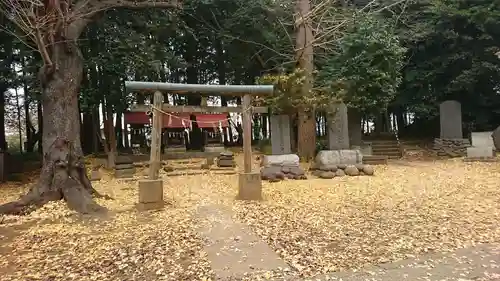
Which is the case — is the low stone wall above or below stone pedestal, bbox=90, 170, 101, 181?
above

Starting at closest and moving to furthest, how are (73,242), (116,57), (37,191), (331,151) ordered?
(73,242), (37,191), (331,151), (116,57)

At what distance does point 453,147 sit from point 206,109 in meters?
11.0

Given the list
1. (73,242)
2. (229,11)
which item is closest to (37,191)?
(73,242)

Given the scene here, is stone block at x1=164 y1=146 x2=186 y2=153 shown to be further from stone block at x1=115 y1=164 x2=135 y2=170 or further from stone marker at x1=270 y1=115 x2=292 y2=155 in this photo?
stone marker at x1=270 y1=115 x2=292 y2=155

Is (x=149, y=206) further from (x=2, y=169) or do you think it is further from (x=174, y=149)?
(x=174, y=149)

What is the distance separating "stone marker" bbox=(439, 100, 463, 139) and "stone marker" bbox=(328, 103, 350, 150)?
5504 mm

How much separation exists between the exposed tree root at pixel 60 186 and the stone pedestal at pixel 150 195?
71cm

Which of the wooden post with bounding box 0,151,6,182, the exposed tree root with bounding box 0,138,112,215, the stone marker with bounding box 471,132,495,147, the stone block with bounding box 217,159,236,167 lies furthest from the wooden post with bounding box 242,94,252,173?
the stone marker with bounding box 471,132,495,147

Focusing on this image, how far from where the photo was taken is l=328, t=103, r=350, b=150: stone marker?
11211 mm

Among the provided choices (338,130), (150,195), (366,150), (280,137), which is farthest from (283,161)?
(366,150)

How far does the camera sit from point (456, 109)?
14297 millimetres

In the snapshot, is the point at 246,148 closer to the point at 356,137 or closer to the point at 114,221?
the point at 114,221

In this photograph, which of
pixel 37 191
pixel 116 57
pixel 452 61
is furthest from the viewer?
pixel 452 61

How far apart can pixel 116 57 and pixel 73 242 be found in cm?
796
